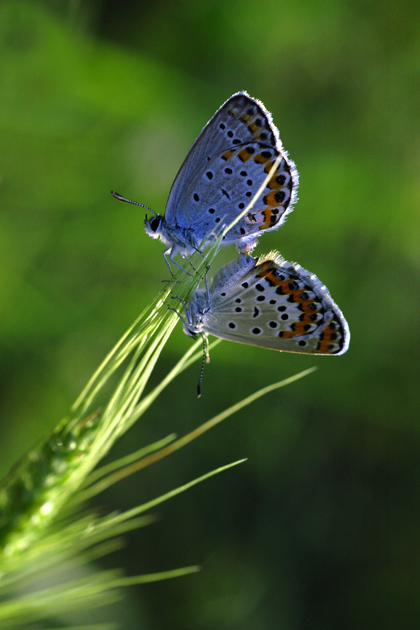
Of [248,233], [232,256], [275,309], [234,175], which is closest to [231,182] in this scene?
[234,175]

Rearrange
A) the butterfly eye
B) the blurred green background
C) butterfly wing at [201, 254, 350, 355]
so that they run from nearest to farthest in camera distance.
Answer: butterfly wing at [201, 254, 350, 355]
the butterfly eye
the blurred green background

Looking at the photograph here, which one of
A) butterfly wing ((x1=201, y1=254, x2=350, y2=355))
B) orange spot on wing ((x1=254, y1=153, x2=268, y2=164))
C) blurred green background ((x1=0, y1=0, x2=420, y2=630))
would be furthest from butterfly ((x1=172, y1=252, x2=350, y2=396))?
blurred green background ((x1=0, y1=0, x2=420, y2=630))

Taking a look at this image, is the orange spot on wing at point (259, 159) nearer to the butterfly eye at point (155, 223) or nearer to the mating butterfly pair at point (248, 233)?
the mating butterfly pair at point (248, 233)

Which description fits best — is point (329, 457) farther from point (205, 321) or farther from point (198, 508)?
point (205, 321)

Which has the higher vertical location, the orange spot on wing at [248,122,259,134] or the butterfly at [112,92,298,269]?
the orange spot on wing at [248,122,259,134]

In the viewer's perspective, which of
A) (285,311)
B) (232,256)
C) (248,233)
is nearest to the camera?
(285,311)

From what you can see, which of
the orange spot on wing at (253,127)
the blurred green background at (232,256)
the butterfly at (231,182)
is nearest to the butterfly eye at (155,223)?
the butterfly at (231,182)

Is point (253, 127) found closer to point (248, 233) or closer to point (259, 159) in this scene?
point (259, 159)

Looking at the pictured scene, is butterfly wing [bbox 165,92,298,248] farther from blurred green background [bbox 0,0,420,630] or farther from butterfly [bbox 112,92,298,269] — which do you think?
blurred green background [bbox 0,0,420,630]
